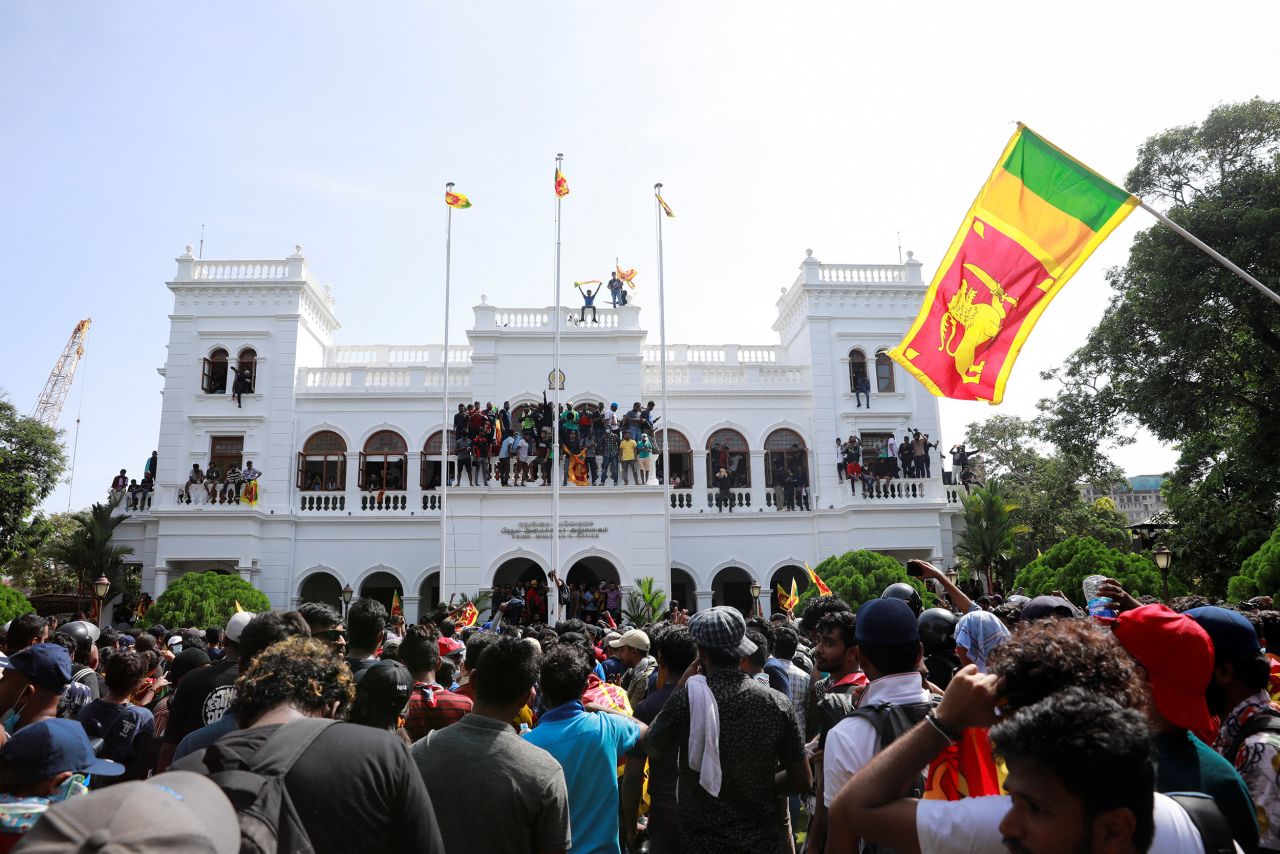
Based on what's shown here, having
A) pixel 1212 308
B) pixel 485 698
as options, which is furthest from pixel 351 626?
pixel 1212 308

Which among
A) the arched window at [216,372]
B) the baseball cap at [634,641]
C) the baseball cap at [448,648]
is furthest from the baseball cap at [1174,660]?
the arched window at [216,372]

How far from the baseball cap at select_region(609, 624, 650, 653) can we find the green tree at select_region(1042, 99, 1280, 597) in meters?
17.0

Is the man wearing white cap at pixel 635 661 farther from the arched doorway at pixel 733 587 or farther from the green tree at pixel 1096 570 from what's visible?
the arched doorway at pixel 733 587

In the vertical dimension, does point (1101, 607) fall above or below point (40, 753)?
above

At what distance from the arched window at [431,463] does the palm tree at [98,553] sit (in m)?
7.98

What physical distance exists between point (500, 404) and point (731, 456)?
6.99 metres

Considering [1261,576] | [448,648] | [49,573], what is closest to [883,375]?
[1261,576]

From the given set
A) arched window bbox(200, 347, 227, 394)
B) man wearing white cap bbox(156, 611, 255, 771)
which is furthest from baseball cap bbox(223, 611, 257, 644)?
arched window bbox(200, 347, 227, 394)

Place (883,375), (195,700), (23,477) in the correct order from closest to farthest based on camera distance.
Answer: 1. (195,700)
2. (23,477)
3. (883,375)

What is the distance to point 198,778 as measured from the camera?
4.71 ft

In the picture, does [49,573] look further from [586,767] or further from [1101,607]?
[1101,607]

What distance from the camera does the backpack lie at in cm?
183

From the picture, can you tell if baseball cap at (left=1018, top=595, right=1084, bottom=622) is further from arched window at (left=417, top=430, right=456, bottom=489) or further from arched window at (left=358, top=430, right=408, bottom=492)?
arched window at (left=358, top=430, right=408, bottom=492)

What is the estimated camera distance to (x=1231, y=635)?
298 cm
